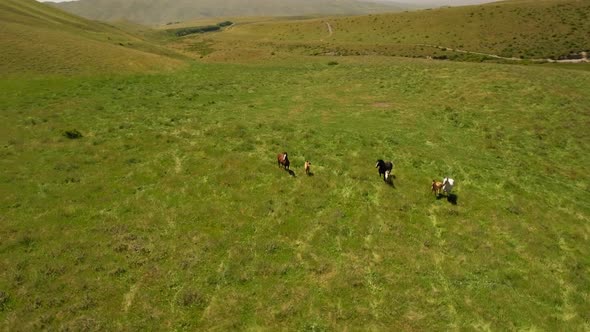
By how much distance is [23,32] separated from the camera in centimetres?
5216

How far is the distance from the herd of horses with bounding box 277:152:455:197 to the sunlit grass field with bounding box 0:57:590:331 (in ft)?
2.21

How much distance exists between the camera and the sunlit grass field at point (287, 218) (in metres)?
14.4

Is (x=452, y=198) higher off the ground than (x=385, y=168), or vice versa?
(x=385, y=168)

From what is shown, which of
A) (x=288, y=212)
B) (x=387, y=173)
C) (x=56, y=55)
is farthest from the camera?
(x=56, y=55)

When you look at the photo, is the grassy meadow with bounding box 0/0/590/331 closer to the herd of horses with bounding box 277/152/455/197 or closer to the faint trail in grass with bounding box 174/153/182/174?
the faint trail in grass with bounding box 174/153/182/174

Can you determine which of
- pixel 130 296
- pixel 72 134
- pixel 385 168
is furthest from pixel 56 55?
pixel 385 168

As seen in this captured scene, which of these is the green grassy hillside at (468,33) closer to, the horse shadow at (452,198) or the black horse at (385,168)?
the horse shadow at (452,198)

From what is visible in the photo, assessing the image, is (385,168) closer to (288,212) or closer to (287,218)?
(288,212)

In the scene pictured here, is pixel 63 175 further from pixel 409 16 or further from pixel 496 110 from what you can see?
pixel 409 16

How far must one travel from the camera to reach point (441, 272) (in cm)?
1650

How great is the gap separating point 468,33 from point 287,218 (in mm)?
88104

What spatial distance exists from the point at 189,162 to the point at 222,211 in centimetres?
642

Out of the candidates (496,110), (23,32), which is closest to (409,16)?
(496,110)

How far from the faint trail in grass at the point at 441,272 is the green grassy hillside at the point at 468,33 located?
2533 inches
